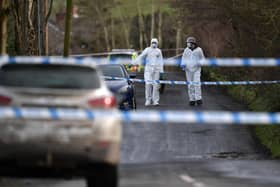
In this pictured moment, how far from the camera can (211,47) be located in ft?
119

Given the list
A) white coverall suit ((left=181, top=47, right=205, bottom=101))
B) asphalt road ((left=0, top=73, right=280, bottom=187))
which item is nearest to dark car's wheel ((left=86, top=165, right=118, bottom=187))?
asphalt road ((left=0, top=73, right=280, bottom=187))

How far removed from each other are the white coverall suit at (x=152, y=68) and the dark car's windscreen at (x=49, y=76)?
13322 millimetres

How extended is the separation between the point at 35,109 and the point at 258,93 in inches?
596

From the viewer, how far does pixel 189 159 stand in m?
16.9

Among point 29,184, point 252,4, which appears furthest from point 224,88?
point 29,184

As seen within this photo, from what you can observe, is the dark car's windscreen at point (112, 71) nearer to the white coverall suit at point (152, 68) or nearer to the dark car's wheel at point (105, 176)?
the white coverall suit at point (152, 68)

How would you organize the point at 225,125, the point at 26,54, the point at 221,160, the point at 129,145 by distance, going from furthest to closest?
1. the point at 26,54
2. the point at 225,125
3. the point at 129,145
4. the point at 221,160

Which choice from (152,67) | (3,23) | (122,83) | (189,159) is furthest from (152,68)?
(189,159)

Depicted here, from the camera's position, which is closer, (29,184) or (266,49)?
(29,184)

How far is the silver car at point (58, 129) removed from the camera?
10375mm

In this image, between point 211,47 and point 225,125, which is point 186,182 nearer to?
point 225,125

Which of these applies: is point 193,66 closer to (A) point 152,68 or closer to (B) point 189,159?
(A) point 152,68

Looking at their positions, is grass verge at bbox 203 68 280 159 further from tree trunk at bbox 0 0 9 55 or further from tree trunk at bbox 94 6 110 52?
tree trunk at bbox 94 6 110 52

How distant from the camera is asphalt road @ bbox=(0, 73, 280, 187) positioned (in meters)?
13.4
